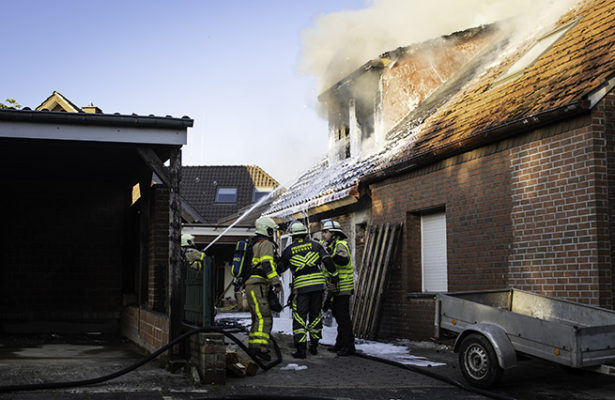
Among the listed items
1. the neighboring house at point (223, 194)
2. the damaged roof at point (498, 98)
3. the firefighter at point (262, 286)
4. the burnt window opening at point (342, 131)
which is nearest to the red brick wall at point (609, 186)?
the damaged roof at point (498, 98)

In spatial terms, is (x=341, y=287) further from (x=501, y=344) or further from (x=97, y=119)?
(x=97, y=119)

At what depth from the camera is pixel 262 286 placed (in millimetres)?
8609

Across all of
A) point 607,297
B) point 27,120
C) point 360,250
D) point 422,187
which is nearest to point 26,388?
point 27,120

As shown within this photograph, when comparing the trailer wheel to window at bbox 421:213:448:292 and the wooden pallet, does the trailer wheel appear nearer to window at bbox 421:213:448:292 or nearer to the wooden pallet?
window at bbox 421:213:448:292

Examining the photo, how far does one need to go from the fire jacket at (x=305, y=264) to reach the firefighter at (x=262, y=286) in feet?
2.36

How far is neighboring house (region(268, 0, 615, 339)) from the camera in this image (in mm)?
7926

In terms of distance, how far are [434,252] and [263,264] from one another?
13.0 feet

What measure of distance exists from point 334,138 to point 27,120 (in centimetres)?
1025

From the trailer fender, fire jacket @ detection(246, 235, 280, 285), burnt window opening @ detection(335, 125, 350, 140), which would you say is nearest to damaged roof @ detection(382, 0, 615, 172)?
the trailer fender

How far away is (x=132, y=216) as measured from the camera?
1380 cm

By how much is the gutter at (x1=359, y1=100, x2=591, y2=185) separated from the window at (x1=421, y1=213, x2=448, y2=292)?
963 mm

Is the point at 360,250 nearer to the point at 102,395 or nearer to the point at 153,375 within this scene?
the point at 153,375

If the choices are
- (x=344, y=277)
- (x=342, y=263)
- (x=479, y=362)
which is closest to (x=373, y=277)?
(x=344, y=277)

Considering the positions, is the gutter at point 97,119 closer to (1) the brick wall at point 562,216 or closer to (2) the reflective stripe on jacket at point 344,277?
(2) the reflective stripe on jacket at point 344,277
